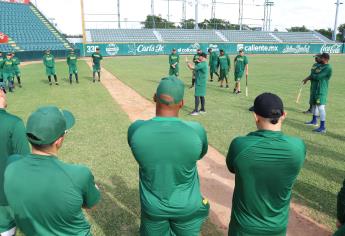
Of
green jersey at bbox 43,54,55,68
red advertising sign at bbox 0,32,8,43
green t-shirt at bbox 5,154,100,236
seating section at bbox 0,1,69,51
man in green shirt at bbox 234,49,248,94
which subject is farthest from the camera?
seating section at bbox 0,1,69,51

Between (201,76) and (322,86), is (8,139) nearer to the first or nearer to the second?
(201,76)

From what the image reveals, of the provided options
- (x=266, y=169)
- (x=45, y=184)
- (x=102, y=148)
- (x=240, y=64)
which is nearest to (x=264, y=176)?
(x=266, y=169)

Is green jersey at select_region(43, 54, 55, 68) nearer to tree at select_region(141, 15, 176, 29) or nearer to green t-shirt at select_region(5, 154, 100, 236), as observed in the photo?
green t-shirt at select_region(5, 154, 100, 236)

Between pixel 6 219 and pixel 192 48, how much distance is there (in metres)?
45.1

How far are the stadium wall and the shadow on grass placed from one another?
1551 inches

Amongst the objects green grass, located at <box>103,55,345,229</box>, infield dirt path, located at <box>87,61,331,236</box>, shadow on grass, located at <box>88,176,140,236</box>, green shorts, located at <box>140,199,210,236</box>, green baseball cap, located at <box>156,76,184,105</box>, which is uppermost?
green baseball cap, located at <box>156,76,184,105</box>

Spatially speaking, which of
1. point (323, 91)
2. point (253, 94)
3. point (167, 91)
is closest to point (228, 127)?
point (323, 91)

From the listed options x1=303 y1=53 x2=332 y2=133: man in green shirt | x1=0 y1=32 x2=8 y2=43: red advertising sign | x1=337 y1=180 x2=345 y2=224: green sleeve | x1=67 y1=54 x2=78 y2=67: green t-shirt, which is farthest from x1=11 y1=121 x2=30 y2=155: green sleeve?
x1=0 y1=32 x2=8 y2=43: red advertising sign

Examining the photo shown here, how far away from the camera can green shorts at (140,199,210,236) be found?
2666mm

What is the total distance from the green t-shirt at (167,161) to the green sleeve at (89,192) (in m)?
0.42

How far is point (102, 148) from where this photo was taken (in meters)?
7.58

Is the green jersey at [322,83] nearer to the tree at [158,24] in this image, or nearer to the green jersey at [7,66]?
the green jersey at [7,66]

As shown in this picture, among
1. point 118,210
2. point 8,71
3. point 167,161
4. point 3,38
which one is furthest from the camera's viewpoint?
point 3,38

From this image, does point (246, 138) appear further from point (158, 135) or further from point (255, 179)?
point (158, 135)
